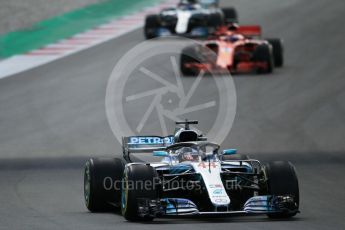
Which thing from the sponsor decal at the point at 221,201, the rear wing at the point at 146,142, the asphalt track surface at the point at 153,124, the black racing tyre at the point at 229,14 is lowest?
the asphalt track surface at the point at 153,124

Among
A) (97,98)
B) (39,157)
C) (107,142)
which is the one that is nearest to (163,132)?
(107,142)

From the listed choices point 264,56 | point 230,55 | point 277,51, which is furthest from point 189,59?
point 277,51

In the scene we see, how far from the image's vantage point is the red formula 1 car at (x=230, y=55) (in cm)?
2986

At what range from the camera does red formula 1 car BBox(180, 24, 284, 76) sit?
29859mm

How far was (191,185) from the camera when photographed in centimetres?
1452

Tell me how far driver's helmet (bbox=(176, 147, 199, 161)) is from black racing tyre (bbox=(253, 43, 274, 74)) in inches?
580

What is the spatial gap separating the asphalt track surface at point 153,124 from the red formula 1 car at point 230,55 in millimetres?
426

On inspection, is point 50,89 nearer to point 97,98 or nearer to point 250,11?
point 97,98

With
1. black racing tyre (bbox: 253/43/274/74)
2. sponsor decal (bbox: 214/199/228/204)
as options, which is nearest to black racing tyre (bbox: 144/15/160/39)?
black racing tyre (bbox: 253/43/274/74)

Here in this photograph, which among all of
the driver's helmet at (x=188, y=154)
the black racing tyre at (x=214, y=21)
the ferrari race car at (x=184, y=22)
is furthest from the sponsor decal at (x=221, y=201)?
the black racing tyre at (x=214, y=21)

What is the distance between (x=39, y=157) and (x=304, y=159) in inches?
186

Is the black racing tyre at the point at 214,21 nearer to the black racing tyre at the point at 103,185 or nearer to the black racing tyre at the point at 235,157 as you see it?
the black racing tyre at the point at 235,157

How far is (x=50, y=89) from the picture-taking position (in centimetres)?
2872

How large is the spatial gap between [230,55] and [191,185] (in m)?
15.6
